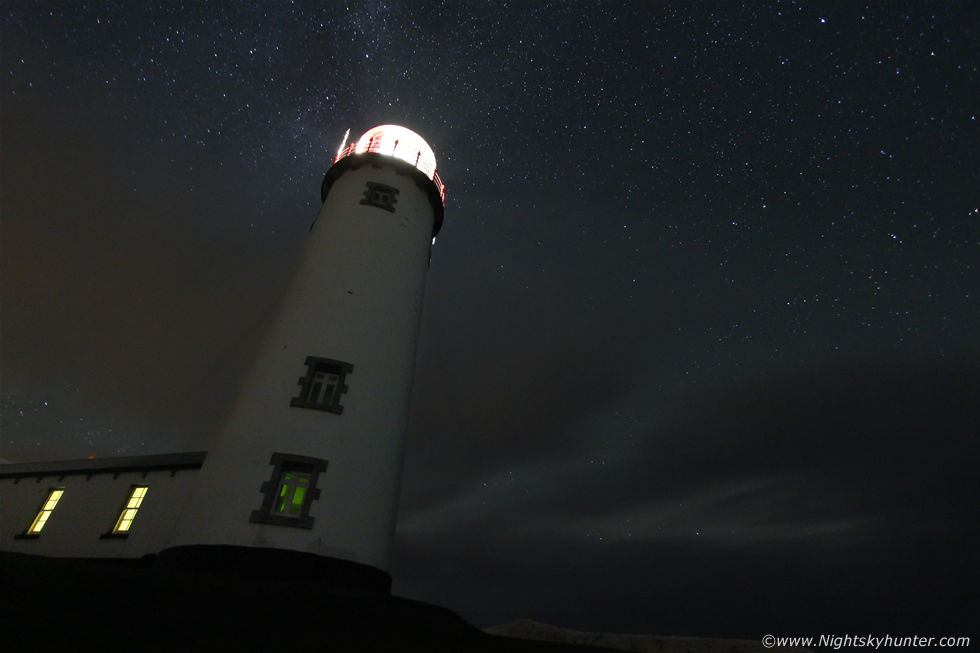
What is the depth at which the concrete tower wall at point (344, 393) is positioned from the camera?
10531 millimetres

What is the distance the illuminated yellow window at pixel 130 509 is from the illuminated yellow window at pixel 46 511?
346 centimetres

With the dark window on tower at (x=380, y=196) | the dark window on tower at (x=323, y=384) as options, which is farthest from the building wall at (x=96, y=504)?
the dark window on tower at (x=380, y=196)

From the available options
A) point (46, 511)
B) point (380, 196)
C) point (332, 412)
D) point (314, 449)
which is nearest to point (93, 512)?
point (46, 511)

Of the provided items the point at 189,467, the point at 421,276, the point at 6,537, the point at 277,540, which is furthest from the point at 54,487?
the point at 421,276

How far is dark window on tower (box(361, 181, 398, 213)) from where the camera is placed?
15422mm

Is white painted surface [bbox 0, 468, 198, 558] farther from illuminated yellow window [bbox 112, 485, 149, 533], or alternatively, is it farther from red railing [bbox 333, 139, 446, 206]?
red railing [bbox 333, 139, 446, 206]

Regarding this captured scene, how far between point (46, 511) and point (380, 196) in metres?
17.3

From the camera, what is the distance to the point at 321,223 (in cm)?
1537

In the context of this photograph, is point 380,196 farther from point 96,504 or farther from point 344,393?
point 96,504

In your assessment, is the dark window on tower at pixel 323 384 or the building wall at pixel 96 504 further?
the building wall at pixel 96 504

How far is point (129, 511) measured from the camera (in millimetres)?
16344

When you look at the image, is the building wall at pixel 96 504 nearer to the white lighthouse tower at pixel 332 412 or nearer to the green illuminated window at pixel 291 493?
the white lighthouse tower at pixel 332 412

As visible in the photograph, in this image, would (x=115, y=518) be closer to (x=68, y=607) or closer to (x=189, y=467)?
(x=189, y=467)

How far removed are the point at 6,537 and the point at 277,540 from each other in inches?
611
